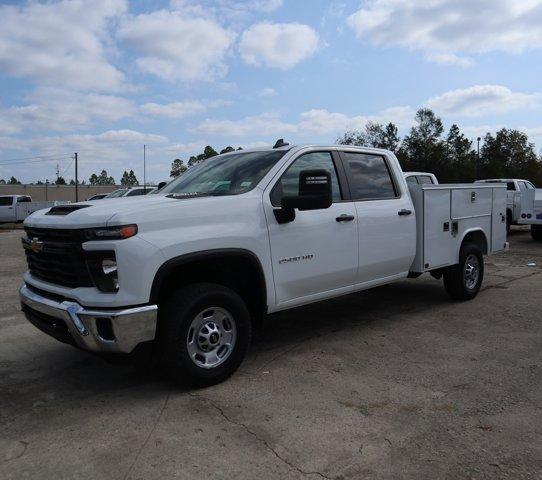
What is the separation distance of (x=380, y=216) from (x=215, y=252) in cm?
220

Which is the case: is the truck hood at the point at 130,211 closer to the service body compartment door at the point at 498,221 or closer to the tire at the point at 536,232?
the service body compartment door at the point at 498,221

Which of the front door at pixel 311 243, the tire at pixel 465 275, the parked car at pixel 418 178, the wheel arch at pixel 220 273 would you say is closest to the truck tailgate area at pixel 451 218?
the tire at pixel 465 275

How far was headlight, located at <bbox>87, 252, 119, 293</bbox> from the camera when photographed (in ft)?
12.1

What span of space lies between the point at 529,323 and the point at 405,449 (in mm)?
3603

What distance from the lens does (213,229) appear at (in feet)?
13.6

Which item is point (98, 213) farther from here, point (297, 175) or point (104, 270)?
point (297, 175)

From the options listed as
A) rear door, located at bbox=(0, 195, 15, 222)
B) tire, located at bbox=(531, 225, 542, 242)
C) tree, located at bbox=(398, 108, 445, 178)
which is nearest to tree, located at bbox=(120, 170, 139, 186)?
tree, located at bbox=(398, 108, 445, 178)

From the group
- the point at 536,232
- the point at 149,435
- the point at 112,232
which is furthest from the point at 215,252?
the point at 536,232

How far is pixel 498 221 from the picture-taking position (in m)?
7.81

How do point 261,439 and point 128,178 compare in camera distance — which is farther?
point 128,178

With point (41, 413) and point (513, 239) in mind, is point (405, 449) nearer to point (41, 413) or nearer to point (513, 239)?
point (41, 413)

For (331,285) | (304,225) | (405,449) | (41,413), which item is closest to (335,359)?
(331,285)

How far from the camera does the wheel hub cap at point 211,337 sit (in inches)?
161

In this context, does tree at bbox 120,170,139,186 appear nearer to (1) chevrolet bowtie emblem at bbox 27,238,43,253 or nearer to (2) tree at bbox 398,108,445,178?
(2) tree at bbox 398,108,445,178
